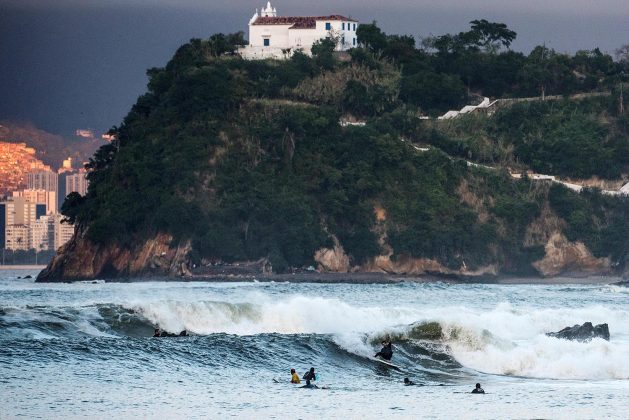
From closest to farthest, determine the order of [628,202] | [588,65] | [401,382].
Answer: [401,382]
[628,202]
[588,65]

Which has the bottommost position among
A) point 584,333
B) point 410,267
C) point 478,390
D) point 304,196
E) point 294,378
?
point 478,390

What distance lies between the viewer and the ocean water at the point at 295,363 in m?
34.9

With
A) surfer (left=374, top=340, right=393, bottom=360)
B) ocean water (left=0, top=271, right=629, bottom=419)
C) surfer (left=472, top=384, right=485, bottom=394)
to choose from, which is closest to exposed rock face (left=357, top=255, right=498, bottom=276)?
ocean water (left=0, top=271, right=629, bottom=419)

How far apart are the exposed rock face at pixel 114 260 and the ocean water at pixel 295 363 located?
56.1m

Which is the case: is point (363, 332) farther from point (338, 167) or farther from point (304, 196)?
point (338, 167)

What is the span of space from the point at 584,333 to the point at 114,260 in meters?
71.7

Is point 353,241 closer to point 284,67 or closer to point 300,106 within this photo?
point 300,106

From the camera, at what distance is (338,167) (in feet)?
414

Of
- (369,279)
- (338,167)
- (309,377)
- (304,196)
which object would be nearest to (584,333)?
(309,377)

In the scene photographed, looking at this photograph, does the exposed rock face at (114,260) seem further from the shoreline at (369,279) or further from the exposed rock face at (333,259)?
the exposed rock face at (333,259)

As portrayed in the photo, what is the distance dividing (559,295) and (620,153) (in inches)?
1903

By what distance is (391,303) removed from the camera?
74438 millimetres

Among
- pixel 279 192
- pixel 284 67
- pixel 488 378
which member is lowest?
pixel 488 378

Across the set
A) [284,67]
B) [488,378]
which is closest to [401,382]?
[488,378]
